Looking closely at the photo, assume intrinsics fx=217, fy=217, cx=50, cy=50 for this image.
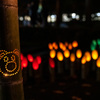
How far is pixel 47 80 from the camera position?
577 cm

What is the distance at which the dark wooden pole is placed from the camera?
5.94 feet

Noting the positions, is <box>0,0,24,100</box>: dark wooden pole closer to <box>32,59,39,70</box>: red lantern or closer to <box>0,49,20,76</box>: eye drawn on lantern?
<box>0,49,20,76</box>: eye drawn on lantern

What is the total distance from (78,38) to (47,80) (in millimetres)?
5304

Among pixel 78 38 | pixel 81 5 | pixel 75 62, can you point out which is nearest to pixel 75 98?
pixel 75 62

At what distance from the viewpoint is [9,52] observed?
1862 mm

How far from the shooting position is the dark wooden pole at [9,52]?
5.94 ft

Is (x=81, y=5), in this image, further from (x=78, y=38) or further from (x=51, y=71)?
(x=51, y=71)

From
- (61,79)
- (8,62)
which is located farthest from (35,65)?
A: (8,62)

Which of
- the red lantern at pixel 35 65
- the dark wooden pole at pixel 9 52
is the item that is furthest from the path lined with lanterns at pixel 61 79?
the dark wooden pole at pixel 9 52

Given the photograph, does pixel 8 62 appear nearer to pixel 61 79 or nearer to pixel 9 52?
→ pixel 9 52

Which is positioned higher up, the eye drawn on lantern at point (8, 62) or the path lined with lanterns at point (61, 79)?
the eye drawn on lantern at point (8, 62)

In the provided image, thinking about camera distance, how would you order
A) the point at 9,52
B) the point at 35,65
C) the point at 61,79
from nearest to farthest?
1. the point at 9,52
2. the point at 35,65
3. the point at 61,79

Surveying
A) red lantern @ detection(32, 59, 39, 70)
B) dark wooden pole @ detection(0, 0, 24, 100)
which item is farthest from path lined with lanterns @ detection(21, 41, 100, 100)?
dark wooden pole @ detection(0, 0, 24, 100)

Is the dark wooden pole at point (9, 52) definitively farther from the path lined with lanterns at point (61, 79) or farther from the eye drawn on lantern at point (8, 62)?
the path lined with lanterns at point (61, 79)
